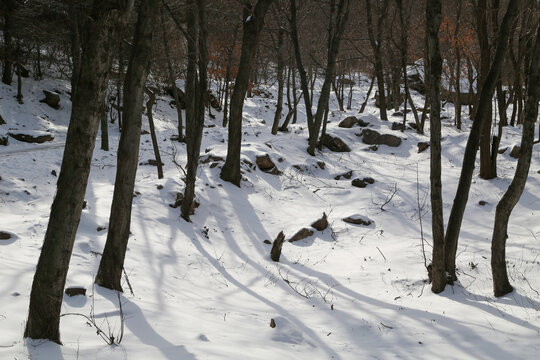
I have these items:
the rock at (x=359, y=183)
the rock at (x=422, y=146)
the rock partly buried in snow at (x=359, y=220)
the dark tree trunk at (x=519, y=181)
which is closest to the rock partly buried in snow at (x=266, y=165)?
Result: the rock at (x=359, y=183)

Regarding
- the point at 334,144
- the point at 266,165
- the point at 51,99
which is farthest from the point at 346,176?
the point at 51,99

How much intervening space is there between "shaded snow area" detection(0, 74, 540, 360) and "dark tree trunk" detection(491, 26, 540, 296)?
32 centimetres

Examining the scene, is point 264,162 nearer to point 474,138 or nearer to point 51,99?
point 474,138

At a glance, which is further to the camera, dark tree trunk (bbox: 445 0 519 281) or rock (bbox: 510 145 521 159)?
rock (bbox: 510 145 521 159)

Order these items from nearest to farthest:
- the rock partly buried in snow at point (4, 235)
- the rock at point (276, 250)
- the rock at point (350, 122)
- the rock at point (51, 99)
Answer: the rock partly buried in snow at point (4, 235) → the rock at point (276, 250) → the rock at point (350, 122) → the rock at point (51, 99)

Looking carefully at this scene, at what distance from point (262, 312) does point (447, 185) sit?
345 inches

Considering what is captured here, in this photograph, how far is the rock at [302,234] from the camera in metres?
8.73

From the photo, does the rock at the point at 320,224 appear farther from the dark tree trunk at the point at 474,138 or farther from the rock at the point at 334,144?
the rock at the point at 334,144

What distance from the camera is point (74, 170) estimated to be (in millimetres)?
3010

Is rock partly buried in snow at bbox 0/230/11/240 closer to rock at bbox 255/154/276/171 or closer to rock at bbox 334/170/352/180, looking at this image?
rock at bbox 255/154/276/171

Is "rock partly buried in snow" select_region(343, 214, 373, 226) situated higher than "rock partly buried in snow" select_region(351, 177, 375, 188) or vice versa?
"rock partly buried in snow" select_region(351, 177, 375, 188)

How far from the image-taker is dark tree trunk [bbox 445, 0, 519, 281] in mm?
5316

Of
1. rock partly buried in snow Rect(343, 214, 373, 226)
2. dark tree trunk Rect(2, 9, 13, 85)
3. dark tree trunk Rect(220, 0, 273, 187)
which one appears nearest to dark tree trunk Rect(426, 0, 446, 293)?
rock partly buried in snow Rect(343, 214, 373, 226)

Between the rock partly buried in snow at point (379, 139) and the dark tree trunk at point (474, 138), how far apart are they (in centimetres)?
1110
